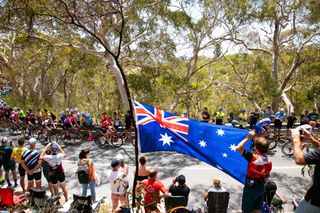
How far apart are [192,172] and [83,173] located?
458 centimetres

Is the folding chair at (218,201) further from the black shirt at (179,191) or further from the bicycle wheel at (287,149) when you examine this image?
the bicycle wheel at (287,149)

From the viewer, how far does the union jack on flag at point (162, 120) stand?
5.46 meters

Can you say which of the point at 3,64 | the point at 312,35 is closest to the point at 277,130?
the point at 312,35

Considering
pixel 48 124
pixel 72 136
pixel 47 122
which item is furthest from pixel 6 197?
pixel 48 124

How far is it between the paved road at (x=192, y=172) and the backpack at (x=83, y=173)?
5.05 feet

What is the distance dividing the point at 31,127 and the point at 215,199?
13.1 metres

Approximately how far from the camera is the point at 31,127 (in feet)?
54.9

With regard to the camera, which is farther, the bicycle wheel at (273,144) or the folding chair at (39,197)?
the bicycle wheel at (273,144)

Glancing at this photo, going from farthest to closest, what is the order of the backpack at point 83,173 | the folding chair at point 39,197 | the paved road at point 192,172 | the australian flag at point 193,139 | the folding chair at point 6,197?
the paved road at point 192,172 < the backpack at point 83,173 < the folding chair at point 6,197 < the folding chair at point 39,197 < the australian flag at point 193,139

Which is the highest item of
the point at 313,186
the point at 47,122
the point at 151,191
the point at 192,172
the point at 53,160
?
the point at 47,122

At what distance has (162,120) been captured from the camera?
5.67m

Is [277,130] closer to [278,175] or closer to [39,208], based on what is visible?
[278,175]

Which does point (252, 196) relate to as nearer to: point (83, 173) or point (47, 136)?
point (83, 173)

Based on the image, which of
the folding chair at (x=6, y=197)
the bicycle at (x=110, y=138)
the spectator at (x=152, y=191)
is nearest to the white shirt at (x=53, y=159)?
the folding chair at (x=6, y=197)
